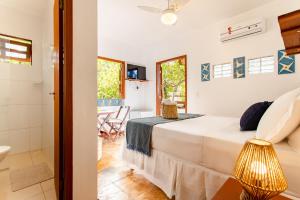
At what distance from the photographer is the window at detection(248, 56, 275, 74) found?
109 inches

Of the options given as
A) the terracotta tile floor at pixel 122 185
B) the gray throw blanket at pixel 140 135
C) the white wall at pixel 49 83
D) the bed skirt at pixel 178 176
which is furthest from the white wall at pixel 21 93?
the bed skirt at pixel 178 176

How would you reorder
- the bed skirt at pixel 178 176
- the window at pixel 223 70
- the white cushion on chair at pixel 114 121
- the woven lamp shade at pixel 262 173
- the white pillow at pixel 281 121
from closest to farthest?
the woven lamp shade at pixel 262 173, the white pillow at pixel 281 121, the bed skirt at pixel 178 176, the window at pixel 223 70, the white cushion on chair at pixel 114 121

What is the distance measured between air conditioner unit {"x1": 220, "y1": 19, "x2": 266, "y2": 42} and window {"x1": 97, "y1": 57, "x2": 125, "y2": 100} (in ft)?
9.50

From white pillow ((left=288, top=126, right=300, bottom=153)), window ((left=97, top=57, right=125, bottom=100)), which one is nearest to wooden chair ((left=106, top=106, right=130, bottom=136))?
window ((left=97, top=57, right=125, bottom=100))

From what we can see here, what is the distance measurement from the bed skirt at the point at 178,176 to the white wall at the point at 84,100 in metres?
0.76

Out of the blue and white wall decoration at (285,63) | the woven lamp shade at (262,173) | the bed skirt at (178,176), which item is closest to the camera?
the woven lamp shade at (262,173)

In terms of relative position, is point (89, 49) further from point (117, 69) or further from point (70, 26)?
point (117, 69)

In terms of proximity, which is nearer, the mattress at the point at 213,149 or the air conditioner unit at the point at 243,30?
the mattress at the point at 213,149

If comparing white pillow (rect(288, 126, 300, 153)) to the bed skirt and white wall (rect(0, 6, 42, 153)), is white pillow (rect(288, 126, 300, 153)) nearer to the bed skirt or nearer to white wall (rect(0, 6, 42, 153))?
the bed skirt

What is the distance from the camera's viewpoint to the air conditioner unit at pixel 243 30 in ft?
9.13

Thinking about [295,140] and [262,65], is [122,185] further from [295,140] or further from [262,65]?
[262,65]

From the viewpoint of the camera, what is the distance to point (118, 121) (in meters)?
3.91

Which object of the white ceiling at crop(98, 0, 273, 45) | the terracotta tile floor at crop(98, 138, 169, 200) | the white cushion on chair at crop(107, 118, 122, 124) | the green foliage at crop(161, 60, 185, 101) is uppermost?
the white ceiling at crop(98, 0, 273, 45)

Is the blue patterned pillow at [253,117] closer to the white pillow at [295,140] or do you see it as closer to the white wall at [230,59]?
the white pillow at [295,140]
